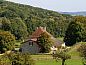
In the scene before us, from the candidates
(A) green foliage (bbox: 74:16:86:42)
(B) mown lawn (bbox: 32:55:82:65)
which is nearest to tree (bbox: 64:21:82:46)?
(A) green foliage (bbox: 74:16:86:42)

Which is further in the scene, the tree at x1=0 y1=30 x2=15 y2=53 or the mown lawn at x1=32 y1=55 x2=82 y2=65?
the tree at x1=0 y1=30 x2=15 y2=53

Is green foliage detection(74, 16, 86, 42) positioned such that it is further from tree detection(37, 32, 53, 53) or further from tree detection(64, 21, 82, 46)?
tree detection(37, 32, 53, 53)

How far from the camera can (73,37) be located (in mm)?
91688

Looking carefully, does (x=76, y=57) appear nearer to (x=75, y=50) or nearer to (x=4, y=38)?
(x=75, y=50)

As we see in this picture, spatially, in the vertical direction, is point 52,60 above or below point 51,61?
below

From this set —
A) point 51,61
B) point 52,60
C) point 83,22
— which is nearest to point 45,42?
point 52,60

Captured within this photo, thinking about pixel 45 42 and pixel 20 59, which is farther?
pixel 45 42

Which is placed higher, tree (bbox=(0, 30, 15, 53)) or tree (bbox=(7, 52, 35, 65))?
tree (bbox=(7, 52, 35, 65))

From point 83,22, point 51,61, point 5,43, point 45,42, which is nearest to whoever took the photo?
point 51,61

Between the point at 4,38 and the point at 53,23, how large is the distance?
73.0 m

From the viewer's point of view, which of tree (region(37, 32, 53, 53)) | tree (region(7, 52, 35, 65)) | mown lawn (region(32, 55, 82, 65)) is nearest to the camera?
tree (region(7, 52, 35, 65))

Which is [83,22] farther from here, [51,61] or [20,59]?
[20,59]

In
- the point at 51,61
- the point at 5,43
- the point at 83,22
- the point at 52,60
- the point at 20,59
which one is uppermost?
the point at 20,59

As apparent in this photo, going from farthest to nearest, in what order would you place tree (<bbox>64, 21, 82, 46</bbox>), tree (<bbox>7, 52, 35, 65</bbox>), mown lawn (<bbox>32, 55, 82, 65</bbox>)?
tree (<bbox>64, 21, 82, 46</bbox>) → mown lawn (<bbox>32, 55, 82, 65</bbox>) → tree (<bbox>7, 52, 35, 65</bbox>)
